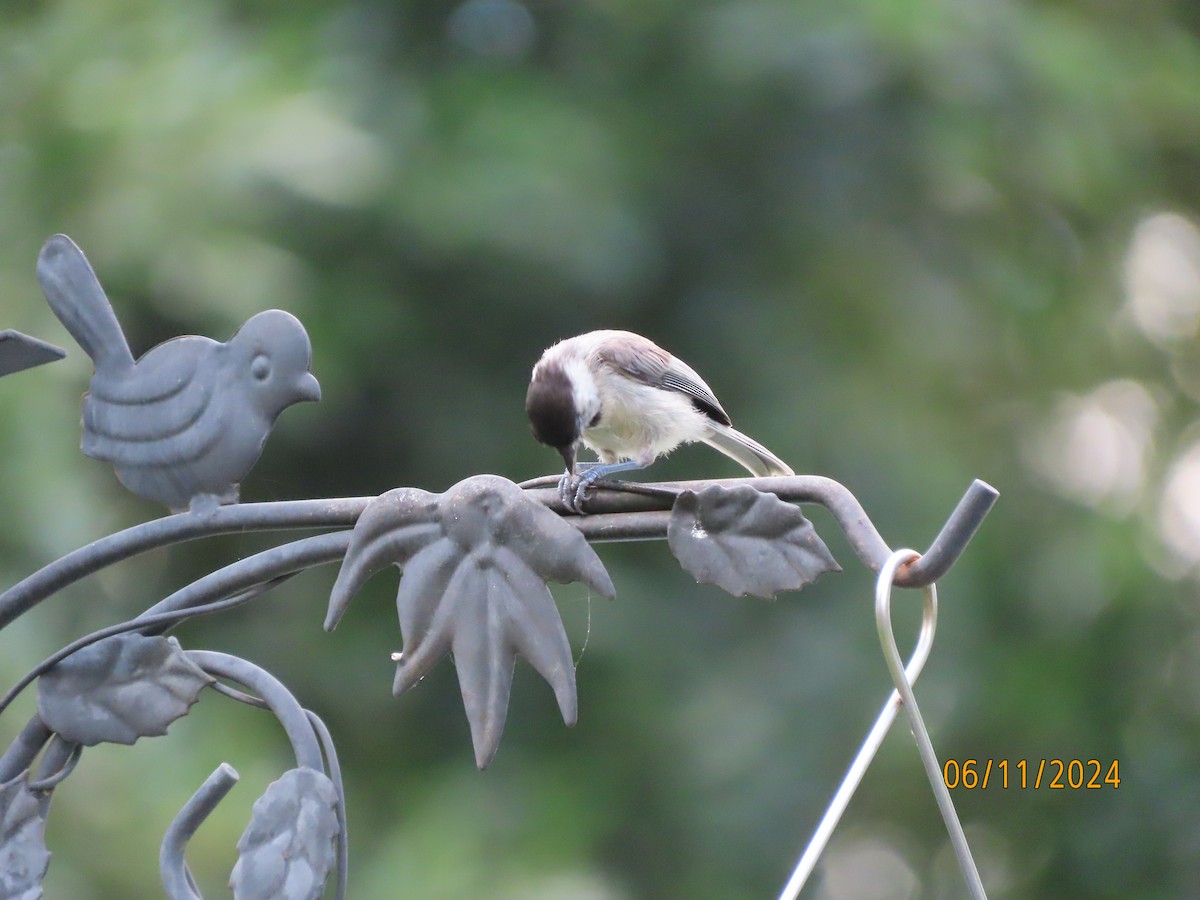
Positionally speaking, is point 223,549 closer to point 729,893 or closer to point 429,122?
point 429,122

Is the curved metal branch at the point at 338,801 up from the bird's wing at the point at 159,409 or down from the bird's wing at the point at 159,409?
down

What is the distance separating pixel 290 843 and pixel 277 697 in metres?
0.14

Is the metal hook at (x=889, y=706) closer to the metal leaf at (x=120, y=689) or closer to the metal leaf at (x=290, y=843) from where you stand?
the metal leaf at (x=290, y=843)

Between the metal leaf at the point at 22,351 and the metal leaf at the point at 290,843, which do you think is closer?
the metal leaf at the point at 290,843

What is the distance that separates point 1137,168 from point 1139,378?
747 mm

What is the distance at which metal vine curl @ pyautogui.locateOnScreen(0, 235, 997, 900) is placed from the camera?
1089 mm

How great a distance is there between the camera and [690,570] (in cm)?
109

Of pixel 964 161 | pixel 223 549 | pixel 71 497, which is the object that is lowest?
pixel 223 549

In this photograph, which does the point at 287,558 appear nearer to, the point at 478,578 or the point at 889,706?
the point at 478,578

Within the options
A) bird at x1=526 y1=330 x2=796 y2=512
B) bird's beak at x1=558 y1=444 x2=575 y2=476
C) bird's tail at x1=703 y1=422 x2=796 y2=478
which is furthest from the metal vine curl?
bird's tail at x1=703 y1=422 x2=796 y2=478

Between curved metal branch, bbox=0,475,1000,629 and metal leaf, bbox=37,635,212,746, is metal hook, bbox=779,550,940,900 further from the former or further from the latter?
metal leaf, bbox=37,635,212,746

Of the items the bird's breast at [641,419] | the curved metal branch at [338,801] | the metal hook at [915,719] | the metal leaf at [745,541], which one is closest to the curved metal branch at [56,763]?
the curved metal branch at [338,801]

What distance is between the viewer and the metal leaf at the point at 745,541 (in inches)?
41.6

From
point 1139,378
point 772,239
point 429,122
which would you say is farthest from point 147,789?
point 1139,378
